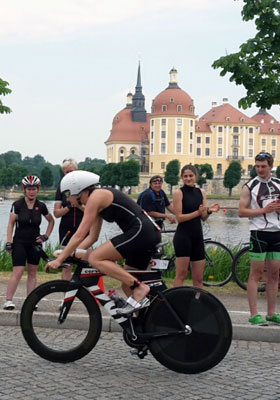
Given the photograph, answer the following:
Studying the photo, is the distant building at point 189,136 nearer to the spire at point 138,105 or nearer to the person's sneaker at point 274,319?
the spire at point 138,105

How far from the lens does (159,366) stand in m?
6.07

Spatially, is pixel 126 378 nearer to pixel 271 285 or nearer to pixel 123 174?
pixel 271 285

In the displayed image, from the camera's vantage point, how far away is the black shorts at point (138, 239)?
19.3 ft

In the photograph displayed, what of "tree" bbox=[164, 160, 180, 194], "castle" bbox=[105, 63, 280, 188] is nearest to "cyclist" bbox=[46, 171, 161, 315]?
"tree" bbox=[164, 160, 180, 194]

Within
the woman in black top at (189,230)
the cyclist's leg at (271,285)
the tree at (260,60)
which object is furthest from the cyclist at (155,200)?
the cyclist's leg at (271,285)

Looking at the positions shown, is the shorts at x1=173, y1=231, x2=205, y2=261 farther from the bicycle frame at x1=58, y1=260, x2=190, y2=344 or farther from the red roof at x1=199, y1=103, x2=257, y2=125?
the red roof at x1=199, y1=103, x2=257, y2=125

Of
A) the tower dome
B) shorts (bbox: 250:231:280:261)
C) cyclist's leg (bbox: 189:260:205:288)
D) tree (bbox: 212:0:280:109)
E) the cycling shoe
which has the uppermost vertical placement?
the tower dome

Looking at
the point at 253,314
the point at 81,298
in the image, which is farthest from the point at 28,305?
the point at 253,314

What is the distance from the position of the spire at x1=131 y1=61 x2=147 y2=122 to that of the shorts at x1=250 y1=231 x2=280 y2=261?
554 ft

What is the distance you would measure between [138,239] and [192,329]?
2.74 feet

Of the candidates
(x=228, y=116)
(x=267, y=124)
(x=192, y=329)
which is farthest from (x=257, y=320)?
(x=267, y=124)

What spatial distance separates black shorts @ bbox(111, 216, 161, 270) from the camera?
19.3ft

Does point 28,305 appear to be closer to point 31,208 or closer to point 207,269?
point 31,208

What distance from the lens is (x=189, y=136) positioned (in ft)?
522
